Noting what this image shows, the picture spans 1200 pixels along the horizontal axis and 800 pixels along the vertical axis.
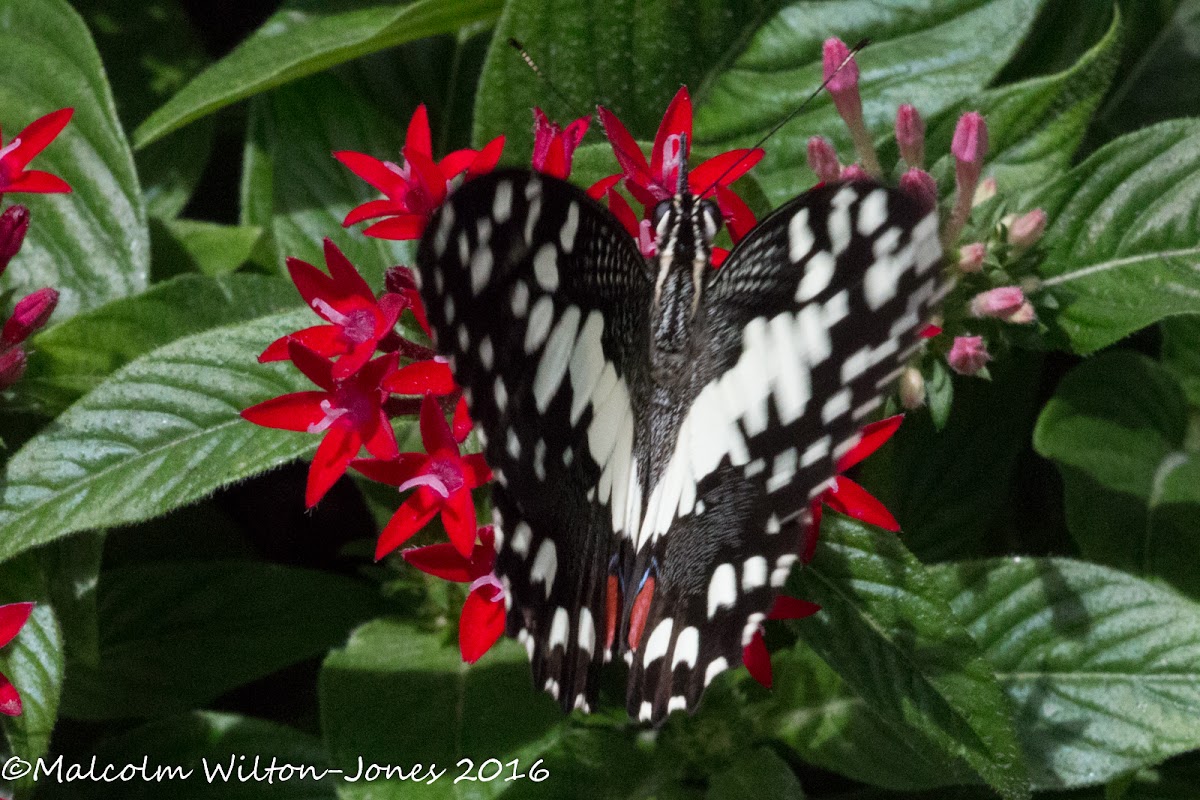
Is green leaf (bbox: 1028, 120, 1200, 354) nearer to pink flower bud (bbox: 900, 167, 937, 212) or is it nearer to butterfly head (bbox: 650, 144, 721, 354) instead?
pink flower bud (bbox: 900, 167, 937, 212)

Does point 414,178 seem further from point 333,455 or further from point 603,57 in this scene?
point 603,57

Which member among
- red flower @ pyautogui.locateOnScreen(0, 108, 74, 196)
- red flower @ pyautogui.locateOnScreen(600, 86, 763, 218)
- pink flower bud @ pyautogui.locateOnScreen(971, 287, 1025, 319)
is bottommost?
pink flower bud @ pyautogui.locateOnScreen(971, 287, 1025, 319)

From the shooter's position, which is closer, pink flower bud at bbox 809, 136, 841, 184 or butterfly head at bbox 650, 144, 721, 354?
butterfly head at bbox 650, 144, 721, 354

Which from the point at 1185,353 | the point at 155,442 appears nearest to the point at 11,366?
the point at 155,442

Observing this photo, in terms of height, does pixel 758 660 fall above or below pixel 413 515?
below

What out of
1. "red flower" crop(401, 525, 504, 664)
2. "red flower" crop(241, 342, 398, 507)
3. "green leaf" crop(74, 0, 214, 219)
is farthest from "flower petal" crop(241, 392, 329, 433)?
"green leaf" crop(74, 0, 214, 219)

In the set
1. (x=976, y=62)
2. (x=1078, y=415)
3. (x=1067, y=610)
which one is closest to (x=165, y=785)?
(x=1067, y=610)

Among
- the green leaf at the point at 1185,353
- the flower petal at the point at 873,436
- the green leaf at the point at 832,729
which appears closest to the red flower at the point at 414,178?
the flower petal at the point at 873,436
